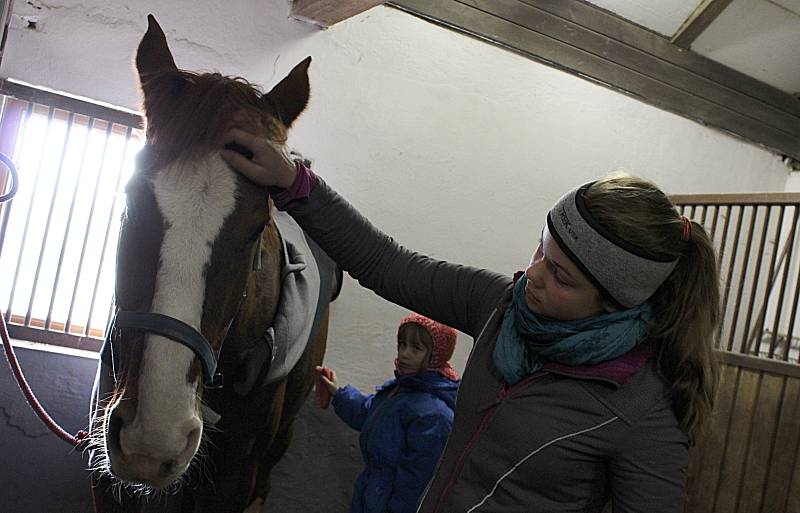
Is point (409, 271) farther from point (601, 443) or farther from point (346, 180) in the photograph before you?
point (346, 180)

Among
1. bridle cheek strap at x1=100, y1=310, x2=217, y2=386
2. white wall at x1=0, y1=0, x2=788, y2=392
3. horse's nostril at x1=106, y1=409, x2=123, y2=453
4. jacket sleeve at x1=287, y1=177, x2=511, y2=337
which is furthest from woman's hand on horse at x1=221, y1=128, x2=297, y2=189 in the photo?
white wall at x1=0, y1=0, x2=788, y2=392

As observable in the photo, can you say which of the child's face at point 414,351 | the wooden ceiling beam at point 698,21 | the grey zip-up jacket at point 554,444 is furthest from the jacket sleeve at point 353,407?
the wooden ceiling beam at point 698,21

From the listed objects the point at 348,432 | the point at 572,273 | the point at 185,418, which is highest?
the point at 572,273

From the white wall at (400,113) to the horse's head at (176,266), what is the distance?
1.30m

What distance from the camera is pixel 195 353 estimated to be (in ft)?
3.32

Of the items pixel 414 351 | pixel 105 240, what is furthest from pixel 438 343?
pixel 105 240

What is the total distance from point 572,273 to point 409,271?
31 centimetres

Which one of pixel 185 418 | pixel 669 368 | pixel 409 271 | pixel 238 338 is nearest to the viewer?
pixel 185 418

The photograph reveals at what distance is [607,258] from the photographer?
1.03 meters

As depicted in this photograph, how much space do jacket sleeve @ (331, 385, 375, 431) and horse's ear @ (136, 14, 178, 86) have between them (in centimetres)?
138

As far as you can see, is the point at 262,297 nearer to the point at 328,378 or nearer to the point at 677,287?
the point at 677,287

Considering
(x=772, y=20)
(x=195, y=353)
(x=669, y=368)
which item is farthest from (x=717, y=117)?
(x=195, y=353)

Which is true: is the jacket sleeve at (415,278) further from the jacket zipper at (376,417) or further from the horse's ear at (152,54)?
the jacket zipper at (376,417)

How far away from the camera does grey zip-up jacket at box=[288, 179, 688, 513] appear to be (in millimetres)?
1032
